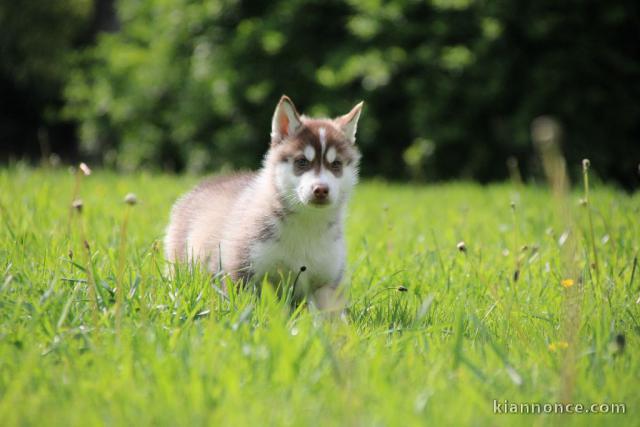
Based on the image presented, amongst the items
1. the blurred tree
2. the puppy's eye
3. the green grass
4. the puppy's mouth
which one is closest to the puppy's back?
the green grass

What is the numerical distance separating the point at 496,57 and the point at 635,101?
7.35 ft

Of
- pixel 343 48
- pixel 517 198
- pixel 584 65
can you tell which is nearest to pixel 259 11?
pixel 343 48

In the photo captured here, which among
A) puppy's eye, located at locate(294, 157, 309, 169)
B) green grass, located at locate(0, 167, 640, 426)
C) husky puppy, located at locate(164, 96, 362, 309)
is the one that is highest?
puppy's eye, located at locate(294, 157, 309, 169)

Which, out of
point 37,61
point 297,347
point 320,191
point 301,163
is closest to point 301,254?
point 320,191

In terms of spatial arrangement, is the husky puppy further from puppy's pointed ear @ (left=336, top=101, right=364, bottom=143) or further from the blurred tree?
the blurred tree

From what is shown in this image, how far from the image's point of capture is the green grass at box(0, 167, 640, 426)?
205cm

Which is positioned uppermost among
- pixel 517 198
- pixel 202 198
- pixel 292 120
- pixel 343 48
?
pixel 343 48

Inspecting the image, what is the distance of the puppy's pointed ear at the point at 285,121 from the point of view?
385cm

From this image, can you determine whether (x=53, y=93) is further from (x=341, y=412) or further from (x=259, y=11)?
(x=341, y=412)

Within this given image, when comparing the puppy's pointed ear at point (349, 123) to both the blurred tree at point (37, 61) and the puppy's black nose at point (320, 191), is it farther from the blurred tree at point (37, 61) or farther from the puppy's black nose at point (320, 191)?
the blurred tree at point (37, 61)

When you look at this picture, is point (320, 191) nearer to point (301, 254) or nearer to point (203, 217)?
point (301, 254)

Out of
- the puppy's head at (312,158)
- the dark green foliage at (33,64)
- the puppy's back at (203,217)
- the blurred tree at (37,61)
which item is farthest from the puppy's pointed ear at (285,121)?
the dark green foliage at (33,64)

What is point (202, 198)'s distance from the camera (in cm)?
429

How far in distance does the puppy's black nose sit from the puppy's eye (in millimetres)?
313
